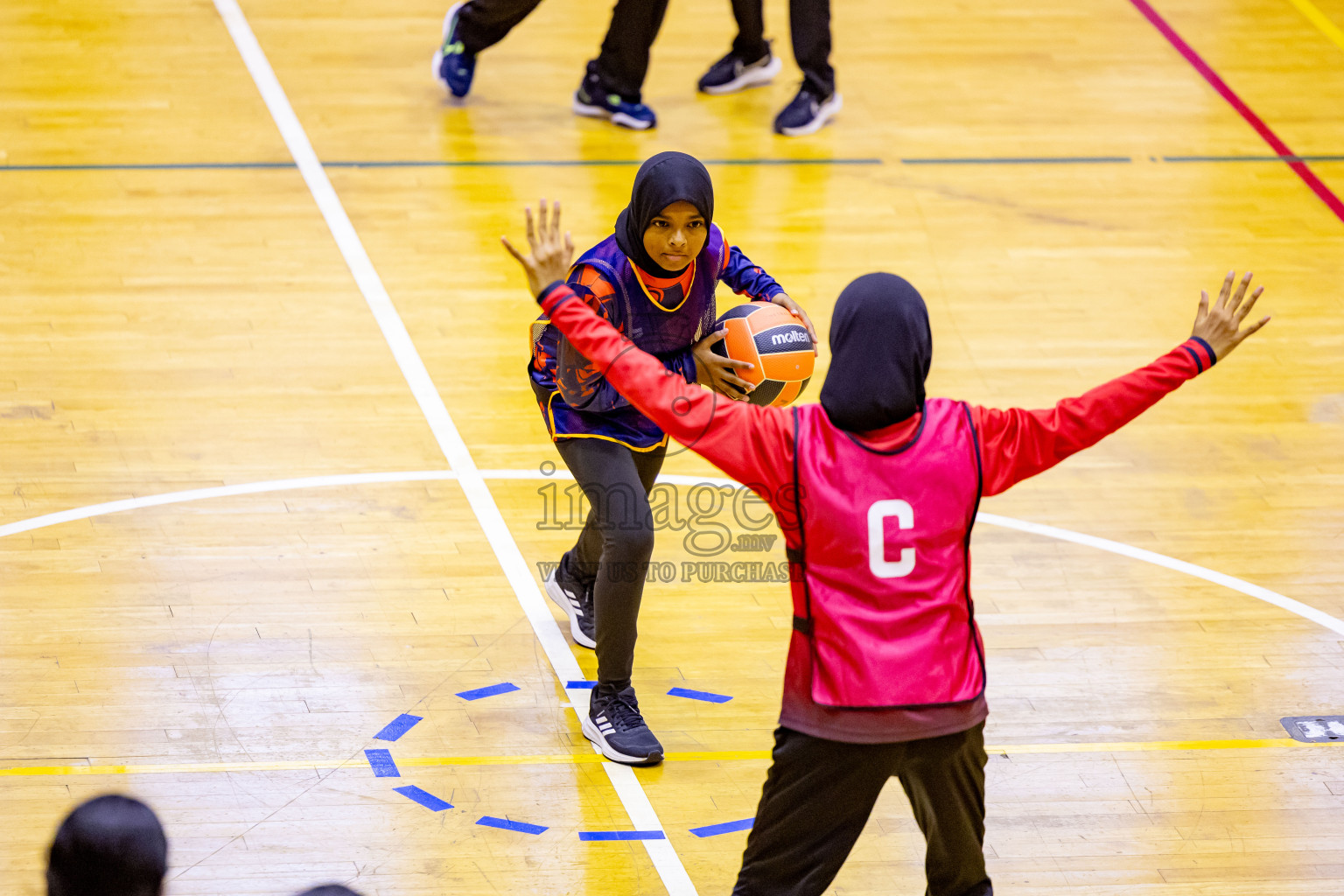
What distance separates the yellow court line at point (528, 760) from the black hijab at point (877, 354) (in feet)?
5.93

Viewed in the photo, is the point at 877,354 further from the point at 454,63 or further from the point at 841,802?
the point at 454,63

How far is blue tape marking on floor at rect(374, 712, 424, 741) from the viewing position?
4309 millimetres

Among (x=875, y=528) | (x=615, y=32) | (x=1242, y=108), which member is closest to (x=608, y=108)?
(x=615, y=32)

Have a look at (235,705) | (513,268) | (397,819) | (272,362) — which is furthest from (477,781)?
(513,268)

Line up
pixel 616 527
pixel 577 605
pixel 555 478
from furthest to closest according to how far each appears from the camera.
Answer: pixel 555 478 < pixel 577 605 < pixel 616 527

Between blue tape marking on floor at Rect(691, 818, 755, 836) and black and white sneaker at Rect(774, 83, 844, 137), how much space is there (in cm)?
506

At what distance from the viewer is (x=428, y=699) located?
14.7 ft

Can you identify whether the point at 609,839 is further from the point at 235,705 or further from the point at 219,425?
the point at 219,425

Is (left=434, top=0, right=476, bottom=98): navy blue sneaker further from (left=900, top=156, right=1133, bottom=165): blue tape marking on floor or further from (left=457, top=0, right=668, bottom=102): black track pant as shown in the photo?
(left=900, top=156, right=1133, bottom=165): blue tape marking on floor

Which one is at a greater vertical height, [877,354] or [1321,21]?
[877,354]

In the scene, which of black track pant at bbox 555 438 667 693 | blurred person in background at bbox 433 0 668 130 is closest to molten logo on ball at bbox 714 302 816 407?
black track pant at bbox 555 438 667 693

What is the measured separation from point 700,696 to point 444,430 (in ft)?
5.92

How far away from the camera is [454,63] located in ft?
27.0

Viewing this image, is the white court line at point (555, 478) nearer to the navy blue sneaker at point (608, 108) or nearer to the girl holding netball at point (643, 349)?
the girl holding netball at point (643, 349)
